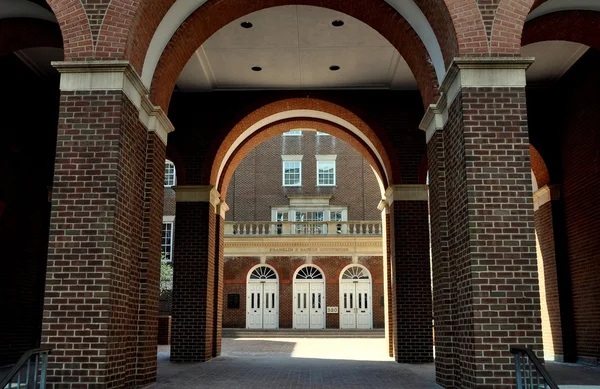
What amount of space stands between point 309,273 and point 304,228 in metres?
2.50

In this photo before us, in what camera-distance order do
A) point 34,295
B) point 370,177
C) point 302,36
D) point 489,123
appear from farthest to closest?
point 370,177, point 34,295, point 302,36, point 489,123

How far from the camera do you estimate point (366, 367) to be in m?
12.6

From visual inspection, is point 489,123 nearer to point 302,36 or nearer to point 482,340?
point 482,340

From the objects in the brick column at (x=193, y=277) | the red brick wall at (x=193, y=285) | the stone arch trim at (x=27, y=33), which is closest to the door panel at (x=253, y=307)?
the brick column at (x=193, y=277)

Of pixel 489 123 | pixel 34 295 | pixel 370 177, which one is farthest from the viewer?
pixel 370 177

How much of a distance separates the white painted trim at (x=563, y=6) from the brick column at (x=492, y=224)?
Answer: 318 centimetres

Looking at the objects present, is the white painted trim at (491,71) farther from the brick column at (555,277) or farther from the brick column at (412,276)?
the brick column at (555,277)

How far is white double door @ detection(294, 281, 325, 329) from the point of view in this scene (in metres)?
31.0

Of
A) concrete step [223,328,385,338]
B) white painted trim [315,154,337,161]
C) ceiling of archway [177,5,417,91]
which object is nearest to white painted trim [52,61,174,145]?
ceiling of archway [177,5,417,91]

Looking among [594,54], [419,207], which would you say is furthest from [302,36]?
[594,54]

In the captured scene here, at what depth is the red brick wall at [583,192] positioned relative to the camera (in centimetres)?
1273

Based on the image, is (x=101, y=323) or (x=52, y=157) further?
(x=52, y=157)

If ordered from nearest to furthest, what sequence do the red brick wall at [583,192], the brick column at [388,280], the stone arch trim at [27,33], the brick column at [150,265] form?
the brick column at [150,265] → the stone arch trim at [27,33] → the red brick wall at [583,192] → the brick column at [388,280]

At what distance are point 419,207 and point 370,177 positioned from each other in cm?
2134
